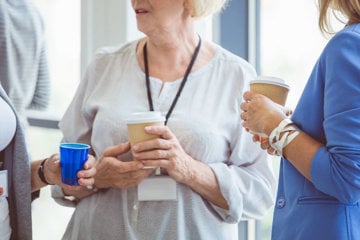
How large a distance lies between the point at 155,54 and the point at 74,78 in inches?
45.5

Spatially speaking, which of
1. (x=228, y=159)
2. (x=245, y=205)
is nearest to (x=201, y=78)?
(x=228, y=159)

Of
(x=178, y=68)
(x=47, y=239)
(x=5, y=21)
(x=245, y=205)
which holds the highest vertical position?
(x=5, y=21)

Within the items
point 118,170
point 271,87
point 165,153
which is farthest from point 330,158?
point 118,170

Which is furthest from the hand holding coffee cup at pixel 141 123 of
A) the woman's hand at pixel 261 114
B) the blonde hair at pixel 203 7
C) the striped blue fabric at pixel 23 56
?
the striped blue fabric at pixel 23 56

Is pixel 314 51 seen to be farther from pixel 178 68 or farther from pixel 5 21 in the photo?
pixel 5 21

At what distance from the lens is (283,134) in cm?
125

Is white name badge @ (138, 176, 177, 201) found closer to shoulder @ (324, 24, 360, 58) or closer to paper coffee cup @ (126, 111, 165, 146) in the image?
paper coffee cup @ (126, 111, 165, 146)

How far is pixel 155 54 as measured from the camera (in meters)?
1.85

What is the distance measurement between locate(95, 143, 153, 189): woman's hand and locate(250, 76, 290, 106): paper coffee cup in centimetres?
43

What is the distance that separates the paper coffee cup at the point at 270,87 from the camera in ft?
4.69

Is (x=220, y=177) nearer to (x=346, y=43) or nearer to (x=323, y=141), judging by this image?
(x=323, y=141)

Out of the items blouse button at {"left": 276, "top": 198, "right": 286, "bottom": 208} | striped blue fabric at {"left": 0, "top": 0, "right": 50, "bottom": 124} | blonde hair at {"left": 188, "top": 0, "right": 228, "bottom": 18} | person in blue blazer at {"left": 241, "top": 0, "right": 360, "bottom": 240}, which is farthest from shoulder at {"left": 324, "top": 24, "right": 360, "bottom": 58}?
striped blue fabric at {"left": 0, "top": 0, "right": 50, "bottom": 124}

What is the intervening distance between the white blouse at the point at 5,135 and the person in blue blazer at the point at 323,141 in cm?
65

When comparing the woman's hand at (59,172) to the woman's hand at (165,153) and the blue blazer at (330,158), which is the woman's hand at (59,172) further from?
the blue blazer at (330,158)
